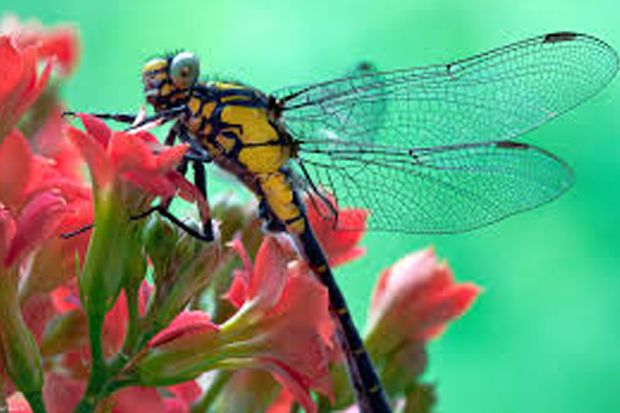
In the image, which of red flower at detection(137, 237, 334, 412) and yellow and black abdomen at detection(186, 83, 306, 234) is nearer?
red flower at detection(137, 237, 334, 412)

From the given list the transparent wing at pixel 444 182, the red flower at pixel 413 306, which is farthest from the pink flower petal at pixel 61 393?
the transparent wing at pixel 444 182

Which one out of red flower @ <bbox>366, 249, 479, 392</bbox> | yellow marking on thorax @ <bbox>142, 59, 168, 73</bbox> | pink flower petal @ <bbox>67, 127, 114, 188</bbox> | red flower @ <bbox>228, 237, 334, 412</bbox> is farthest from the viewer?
red flower @ <bbox>366, 249, 479, 392</bbox>

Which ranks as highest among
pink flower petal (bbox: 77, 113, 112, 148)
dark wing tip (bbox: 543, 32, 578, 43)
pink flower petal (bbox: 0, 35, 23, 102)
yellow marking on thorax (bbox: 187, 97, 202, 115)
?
pink flower petal (bbox: 0, 35, 23, 102)

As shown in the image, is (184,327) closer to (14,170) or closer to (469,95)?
(14,170)

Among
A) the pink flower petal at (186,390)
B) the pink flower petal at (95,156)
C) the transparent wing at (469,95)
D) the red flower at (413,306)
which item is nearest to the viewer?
the pink flower petal at (95,156)

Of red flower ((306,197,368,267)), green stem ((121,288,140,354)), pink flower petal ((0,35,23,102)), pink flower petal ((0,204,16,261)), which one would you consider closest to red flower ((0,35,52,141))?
pink flower petal ((0,35,23,102))

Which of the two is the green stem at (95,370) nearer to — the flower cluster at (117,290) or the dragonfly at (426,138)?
the flower cluster at (117,290)

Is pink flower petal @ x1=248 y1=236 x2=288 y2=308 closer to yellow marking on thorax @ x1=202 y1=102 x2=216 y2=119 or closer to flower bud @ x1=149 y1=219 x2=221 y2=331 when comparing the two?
flower bud @ x1=149 y1=219 x2=221 y2=331

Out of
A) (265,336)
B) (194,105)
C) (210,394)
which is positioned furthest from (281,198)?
(265,336)
